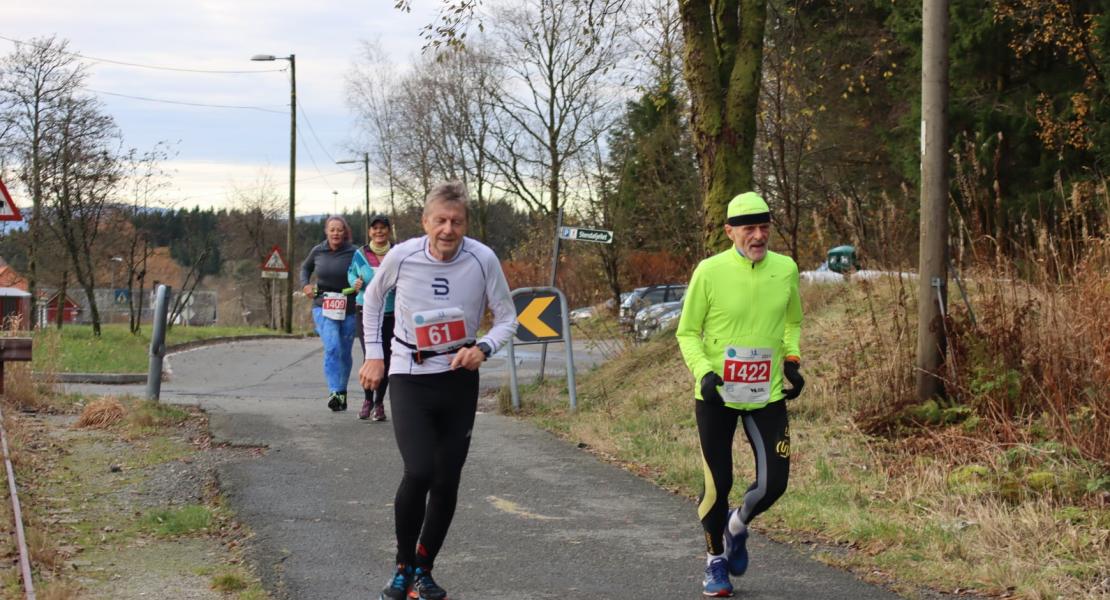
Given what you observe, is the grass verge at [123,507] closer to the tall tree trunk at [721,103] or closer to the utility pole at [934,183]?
the utility pole at [934,183]

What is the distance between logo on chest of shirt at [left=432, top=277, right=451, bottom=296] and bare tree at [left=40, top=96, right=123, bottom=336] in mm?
26352

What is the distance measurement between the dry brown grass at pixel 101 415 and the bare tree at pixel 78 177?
18.9 m

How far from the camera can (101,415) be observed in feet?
39.7

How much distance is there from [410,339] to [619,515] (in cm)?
268

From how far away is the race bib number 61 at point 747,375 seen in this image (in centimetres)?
597

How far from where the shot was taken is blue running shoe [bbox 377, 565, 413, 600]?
5.70m

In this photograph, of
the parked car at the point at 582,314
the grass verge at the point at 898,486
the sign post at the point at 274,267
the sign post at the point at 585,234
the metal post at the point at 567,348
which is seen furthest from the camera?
the sign post at the point at 274,267

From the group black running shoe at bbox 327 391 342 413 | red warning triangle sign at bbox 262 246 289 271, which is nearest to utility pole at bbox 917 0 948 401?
black running shoe at bbox 327 391 342 413

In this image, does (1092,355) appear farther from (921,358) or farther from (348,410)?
(348,410)

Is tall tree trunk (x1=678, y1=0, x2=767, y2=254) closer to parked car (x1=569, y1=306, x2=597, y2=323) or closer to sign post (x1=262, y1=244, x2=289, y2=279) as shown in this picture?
parked car (x1=569, y1=306, x2=597, y2=323)

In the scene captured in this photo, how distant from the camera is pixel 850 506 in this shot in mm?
7828

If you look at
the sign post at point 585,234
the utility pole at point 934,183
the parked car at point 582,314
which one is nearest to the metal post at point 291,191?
the parked car at point 582,314

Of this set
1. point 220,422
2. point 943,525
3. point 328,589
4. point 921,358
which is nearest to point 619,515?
point 943,525

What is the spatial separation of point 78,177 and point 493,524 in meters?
25.5
